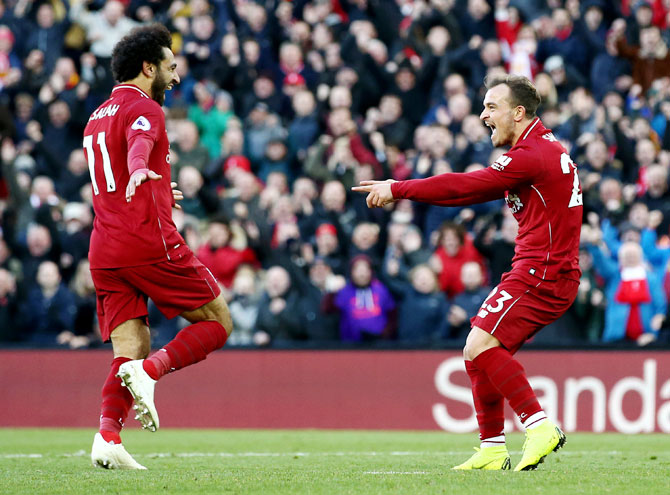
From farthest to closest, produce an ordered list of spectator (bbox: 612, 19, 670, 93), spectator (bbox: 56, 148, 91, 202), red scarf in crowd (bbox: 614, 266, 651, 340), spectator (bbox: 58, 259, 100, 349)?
spectator (bbox: 612, 19, 670, 93) < spectator (bbox: 56, 148, 91, 202) < spectator (bbox: 58, 259, 100, 349) < red scarf in crowd (bbox: 614, 266, 651, 340)

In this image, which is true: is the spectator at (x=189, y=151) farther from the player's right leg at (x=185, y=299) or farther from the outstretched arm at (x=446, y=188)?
the outstretched arm at (x=446, y=188)

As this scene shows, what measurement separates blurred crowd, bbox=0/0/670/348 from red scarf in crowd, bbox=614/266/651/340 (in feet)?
0.07

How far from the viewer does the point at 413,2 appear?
17.4 m

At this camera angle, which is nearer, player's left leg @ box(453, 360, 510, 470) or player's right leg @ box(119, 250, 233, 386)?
player's right leg @ box(119, 250, 233, 386)

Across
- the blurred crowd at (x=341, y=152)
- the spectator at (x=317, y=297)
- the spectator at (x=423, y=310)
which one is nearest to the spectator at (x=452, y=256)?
the blurred crowd at (x=341, y=152)

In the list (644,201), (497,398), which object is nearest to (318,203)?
(644,201)

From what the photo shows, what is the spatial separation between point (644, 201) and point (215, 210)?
5.26m

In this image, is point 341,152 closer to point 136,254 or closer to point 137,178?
point 136,254

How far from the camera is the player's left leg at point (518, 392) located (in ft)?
21.3

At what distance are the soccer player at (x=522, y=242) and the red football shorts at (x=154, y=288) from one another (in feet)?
3.71

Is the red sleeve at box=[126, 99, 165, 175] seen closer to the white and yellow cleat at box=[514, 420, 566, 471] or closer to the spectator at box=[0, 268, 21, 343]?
the white and yellow cleat at box=[514, 420, 566, 471]

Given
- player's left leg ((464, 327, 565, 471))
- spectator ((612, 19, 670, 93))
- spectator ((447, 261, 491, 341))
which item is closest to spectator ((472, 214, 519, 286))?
spectator ((447, 261, 491, 341))

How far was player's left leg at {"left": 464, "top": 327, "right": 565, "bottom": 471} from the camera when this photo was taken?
650 cm

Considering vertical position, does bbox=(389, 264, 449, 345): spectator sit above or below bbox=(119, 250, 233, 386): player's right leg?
below
